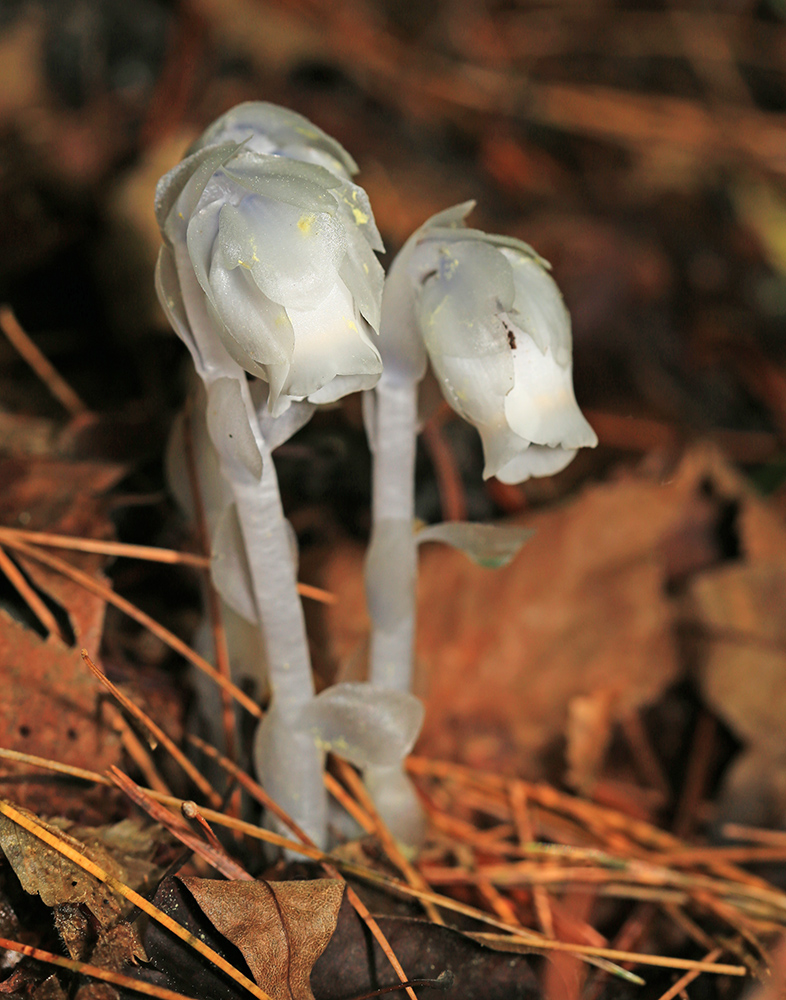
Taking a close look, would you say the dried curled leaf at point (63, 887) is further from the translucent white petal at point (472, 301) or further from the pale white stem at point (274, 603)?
the translucent white petal at point (472, 301)

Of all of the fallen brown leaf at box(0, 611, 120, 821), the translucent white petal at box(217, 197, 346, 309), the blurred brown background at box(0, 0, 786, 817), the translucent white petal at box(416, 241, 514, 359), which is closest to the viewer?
the translucent white petal at box(217, 197, 346, 309)

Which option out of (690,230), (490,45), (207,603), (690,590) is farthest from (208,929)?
(490,45)

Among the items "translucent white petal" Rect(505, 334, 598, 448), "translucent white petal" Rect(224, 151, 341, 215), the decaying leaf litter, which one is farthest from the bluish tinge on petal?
the decaying leaf litter

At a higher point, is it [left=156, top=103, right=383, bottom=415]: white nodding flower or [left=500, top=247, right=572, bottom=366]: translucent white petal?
[left=156, top=103, right=383, bottom=415]: white nodding flower

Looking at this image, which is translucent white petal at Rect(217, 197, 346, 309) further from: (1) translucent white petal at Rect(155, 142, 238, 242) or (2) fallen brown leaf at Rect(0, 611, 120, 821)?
(2) fallen brown leaf at Rect(0, 611, 120, 821)

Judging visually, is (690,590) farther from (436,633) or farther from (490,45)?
(490,45)

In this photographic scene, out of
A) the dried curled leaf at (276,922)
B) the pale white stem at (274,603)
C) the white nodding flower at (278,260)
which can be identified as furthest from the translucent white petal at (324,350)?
the dried curled leaf at (276,922)
